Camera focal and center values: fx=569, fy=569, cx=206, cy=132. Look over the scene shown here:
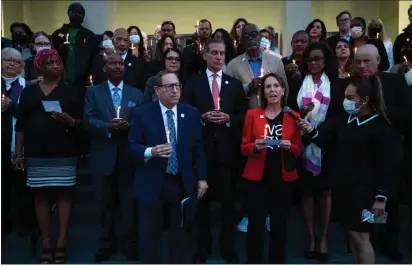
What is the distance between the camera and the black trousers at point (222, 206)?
19.5 ft

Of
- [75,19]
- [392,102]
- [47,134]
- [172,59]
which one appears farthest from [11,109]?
[392,102]

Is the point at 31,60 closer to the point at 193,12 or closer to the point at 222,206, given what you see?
the point at 222,206

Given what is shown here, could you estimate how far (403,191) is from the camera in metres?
6.21

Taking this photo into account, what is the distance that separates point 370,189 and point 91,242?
334 cm

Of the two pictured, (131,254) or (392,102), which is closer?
(392,102)

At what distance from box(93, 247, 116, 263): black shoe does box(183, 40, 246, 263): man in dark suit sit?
93 centimetres

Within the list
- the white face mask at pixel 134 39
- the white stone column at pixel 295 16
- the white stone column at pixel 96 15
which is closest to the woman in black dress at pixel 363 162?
the white face mask at pixel 134 39

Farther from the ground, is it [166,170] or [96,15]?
[96,15]

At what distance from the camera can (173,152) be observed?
16.2 feet

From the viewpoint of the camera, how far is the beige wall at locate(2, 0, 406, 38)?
41.4ft

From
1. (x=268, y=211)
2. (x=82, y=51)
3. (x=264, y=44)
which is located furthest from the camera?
(x=82, y=51)

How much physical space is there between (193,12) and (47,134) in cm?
829

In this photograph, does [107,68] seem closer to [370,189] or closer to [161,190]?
[161,190]

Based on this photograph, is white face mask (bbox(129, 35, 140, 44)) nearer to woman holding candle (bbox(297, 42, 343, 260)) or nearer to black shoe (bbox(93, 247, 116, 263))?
woman holding candle (bbox(297, 42, 343, 260))
